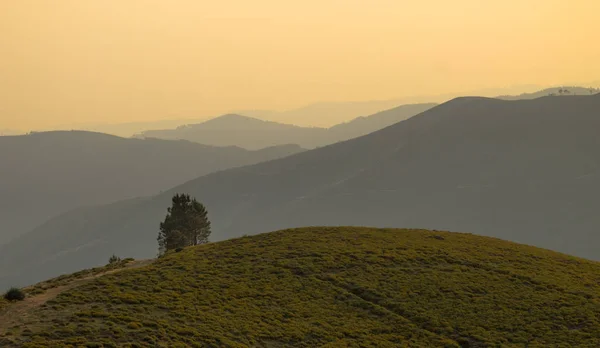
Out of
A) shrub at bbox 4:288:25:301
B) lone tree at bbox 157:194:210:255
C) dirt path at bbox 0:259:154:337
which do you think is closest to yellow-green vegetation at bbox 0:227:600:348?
dirt path at bbox 0:259:154:337

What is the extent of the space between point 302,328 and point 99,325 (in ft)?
51.2

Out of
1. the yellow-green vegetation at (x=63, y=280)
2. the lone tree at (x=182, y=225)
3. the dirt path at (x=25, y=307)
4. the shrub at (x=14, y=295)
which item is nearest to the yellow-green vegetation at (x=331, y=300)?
the dirt path at (x=25, y=307)

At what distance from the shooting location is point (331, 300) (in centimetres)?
5453

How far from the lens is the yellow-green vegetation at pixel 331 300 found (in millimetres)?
43969

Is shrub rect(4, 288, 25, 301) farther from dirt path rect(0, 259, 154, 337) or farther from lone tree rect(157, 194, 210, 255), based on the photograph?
lone tree rect(157, 194, 210, 255)

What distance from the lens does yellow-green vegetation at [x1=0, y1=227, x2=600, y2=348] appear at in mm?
43969

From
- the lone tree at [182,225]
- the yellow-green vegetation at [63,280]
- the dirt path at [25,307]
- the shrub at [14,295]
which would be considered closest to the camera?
the dirt path at [25,307]

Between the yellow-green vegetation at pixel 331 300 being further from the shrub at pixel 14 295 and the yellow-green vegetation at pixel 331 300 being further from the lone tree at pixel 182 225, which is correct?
the lone tree at pixel 182 225

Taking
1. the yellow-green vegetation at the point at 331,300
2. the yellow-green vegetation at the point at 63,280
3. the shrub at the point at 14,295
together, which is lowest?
the yellow-green vegetation at the point at 331,300

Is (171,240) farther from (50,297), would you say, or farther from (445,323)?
(445,323)

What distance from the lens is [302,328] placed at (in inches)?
1880

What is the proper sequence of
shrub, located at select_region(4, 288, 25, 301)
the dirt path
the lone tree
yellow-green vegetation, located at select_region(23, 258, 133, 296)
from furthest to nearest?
1. the lone tree
2. yellow-green vegetation, located at select_region(23, 258, 133, 296)
3. shrub, located at select_region(4, 288, 25, 301)
4. the dirt path

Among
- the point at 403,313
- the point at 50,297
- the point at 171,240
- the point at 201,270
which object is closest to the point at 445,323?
the point at 403,313

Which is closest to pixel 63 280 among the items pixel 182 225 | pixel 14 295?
pixel 14 295
